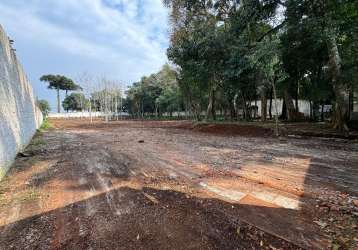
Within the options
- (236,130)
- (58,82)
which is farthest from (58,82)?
(236,130)

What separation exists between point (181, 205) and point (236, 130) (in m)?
10.6

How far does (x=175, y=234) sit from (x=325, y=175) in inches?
133

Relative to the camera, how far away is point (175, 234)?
91.4 inches

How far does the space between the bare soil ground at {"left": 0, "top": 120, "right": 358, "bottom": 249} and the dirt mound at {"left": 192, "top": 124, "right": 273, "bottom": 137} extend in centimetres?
630

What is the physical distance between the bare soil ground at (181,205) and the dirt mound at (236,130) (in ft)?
20.7

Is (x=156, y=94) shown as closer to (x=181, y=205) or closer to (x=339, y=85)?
(x=339, y=85)

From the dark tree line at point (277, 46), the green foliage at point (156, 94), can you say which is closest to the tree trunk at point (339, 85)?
the dark tree line at point (277, 46)

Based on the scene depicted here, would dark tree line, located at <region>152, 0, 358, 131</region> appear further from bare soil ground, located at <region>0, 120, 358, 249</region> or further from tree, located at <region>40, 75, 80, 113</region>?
tree, located at <region>40, 75, 80, 113</region>

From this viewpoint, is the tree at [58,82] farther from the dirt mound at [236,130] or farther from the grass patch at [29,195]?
the grass patch at [29,195]

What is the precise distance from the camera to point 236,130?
42.6 ft

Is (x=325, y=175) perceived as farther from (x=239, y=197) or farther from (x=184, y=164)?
(x=184, y=164)

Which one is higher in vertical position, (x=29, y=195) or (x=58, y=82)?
(x=58, y=82)

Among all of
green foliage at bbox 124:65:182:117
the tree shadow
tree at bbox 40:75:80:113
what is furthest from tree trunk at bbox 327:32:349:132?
tree at bbox 40:75:80:113

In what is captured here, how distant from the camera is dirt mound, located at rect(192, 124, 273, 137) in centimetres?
1160
